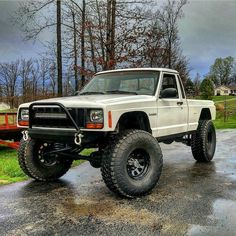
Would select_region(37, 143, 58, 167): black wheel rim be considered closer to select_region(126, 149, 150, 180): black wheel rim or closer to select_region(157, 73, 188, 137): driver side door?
select_region(126, 149, 150, 180): black wheel rim

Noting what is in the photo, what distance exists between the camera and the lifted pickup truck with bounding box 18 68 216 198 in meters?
5.41

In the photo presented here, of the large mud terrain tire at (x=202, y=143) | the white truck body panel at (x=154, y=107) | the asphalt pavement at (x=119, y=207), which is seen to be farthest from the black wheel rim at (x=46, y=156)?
the large mud terrain tire at (x=202, y=143)

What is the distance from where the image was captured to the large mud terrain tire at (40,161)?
6.57 meters

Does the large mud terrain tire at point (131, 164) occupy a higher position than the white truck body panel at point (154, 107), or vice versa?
the white truck body panel at point (154, 107)

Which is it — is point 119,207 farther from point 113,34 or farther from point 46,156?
point 113,34

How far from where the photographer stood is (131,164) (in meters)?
5.81

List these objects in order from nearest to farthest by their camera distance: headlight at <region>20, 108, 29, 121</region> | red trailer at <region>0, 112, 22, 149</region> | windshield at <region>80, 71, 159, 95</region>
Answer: headlight at <region>20, 108, 29, 121</region>
windshield at <region>80, 71, 159, 95</region>
red trailer at <region>0, 112, 22, 149</region>

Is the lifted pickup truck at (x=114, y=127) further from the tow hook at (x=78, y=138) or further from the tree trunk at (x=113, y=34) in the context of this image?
the tree trunk at (x=113, y=34)

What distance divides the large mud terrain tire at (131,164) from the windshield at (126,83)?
1.24m

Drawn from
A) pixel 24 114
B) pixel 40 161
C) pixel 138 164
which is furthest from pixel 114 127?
pixel 40 161

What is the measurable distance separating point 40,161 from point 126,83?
2.20 meters

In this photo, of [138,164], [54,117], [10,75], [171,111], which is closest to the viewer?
[54,117]

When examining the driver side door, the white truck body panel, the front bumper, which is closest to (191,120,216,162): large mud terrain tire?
the white truck body panel

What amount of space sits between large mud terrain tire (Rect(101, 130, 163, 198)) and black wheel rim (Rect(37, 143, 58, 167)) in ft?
5.33
